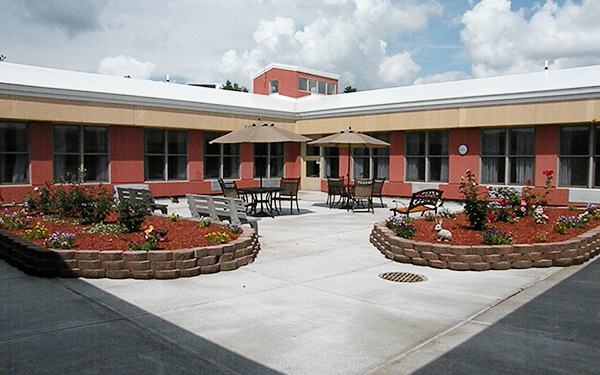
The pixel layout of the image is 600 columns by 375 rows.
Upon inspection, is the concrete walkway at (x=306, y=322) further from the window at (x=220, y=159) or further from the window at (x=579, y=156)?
the window at (x=220, y=159)

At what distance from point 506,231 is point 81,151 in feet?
47.3

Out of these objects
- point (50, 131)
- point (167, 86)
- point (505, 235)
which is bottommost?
point (505, 235)

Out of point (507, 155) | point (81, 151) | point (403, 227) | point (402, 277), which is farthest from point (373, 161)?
point (402, 277)

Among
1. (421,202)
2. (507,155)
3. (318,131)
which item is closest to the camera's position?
(421,202)

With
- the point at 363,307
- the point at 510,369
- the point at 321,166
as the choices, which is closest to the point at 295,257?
the point at 363,307

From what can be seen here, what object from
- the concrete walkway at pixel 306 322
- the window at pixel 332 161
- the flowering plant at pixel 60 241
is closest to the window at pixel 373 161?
the window at pixel 332 161

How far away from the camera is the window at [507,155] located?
17.6m

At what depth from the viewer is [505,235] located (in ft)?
28.0

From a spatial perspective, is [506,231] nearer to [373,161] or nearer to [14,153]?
[373,161]

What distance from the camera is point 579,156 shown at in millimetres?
16500

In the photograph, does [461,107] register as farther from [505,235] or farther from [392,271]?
[392,271]

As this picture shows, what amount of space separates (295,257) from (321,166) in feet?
48.7

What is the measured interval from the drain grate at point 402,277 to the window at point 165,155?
14.0 metres

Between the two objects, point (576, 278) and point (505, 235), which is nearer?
point (576, 278)
